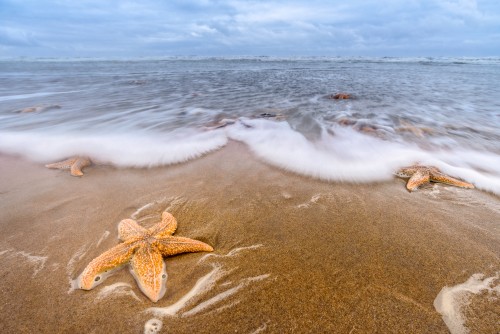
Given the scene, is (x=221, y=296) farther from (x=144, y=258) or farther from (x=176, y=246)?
(x=144, y=258)

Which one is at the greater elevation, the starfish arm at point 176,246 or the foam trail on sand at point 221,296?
the starfish arm at point 176,246

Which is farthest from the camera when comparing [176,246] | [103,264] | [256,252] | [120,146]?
[120,146]

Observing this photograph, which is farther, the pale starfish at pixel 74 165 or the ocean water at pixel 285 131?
the ocean water at pixel 285 131

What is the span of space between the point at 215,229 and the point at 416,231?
2.46m

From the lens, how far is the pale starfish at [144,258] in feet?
7.54

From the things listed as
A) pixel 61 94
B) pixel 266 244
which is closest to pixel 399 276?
pixel 266 244

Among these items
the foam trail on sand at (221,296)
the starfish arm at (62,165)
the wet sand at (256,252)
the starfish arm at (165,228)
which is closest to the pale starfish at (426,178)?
the wet sand at (256,252)

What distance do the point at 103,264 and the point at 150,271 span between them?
49 cm

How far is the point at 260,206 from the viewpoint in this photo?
3.60 metres

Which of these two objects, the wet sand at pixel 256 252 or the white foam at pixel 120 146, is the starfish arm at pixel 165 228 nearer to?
the wet sand at pixel 256 252

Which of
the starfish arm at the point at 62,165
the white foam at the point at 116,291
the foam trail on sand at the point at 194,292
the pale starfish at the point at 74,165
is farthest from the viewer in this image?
the starfish arm at the point at 62,165

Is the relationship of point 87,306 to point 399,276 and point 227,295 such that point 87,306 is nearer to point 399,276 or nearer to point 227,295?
point 227,295

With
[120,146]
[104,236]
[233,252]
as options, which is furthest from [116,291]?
[120,146]

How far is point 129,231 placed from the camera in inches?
111
